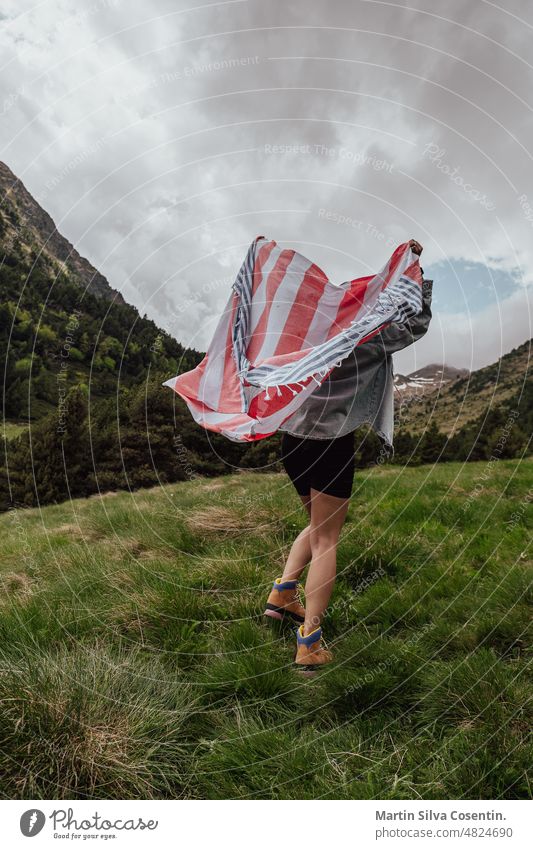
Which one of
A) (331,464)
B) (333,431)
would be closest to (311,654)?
(331,464)

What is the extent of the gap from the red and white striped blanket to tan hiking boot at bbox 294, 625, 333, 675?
1.42 m

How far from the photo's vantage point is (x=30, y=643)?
11.4ft

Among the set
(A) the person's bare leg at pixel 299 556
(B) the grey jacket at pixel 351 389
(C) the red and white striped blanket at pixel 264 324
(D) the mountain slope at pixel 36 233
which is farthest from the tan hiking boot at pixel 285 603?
(D) the mountain slope at pixel 36 233

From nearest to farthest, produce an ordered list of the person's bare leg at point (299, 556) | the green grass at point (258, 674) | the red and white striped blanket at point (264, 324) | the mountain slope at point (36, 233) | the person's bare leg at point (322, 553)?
the green grass at point (258, 674)
the person's bare leg at point (322, 553)
the red and white striped blanket at point (264, 324)
the person's bare leg at point (299, 556)
the mountain slope at point (36, 233)

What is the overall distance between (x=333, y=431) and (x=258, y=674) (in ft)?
5.24

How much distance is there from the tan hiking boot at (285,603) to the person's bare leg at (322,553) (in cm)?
38

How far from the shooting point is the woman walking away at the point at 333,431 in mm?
3365

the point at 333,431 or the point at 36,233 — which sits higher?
the point at 36,233

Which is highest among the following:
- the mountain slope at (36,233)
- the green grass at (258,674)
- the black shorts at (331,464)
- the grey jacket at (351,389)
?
the mountain slope at (36,233)

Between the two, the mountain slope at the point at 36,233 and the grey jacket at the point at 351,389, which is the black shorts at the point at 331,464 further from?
the mountain slope at the point at 36,233

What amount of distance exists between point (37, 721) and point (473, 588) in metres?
3.40

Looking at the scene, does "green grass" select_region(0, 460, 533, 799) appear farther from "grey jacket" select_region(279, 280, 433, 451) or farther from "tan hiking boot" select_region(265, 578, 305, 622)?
"grey jacket" select_region(279, 280, 433, 451)

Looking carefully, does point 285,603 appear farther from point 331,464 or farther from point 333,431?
point 333,431

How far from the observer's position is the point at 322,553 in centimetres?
359
